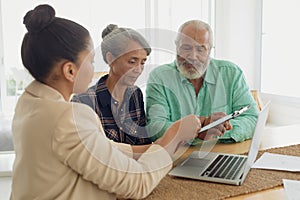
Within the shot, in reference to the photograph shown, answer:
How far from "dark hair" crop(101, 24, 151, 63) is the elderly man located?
13.8 inches

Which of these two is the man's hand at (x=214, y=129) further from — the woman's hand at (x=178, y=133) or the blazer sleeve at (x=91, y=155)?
the blazer sleeve at (x=91, y=155)

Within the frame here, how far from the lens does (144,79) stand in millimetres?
1570

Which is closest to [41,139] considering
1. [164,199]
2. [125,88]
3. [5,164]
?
[164,199]

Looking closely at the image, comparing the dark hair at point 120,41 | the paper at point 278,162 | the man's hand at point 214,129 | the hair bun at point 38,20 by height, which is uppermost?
the hair bun at point 38,20

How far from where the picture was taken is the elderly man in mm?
1657

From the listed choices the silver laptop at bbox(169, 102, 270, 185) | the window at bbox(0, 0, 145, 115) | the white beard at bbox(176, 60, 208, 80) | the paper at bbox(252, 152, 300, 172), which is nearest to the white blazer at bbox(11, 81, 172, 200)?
the silver laptop at bbox(169, 102, 270, 185)

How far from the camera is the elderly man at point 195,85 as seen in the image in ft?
5.44

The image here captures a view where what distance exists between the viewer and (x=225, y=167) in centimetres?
120

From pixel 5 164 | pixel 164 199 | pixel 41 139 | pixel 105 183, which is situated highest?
pixel 41 139

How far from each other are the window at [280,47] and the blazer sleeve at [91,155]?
296cm

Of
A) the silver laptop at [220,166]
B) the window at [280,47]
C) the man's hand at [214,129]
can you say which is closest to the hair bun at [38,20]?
the silver laptop at [220,166]

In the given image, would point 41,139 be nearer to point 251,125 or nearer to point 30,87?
point 30,87

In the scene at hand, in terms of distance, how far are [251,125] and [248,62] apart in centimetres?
256

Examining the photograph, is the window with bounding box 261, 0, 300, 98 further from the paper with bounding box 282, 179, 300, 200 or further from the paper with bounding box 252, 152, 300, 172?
the paper with bounding box 282, 179, 300, 200
